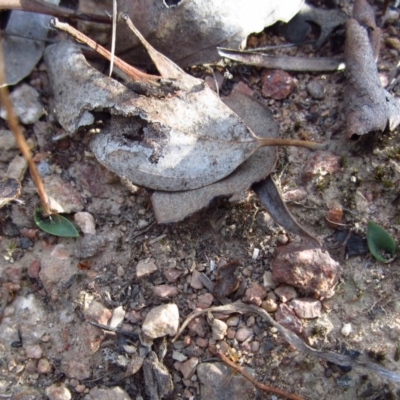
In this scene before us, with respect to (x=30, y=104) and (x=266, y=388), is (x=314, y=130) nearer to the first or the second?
(x=266, y=388)

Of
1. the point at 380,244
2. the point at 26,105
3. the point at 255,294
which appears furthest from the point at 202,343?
the point at 26,105

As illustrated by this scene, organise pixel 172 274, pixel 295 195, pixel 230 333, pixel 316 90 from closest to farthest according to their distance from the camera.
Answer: pixel 230 333 < pixel 172 274 < pixel 295 195 < pixel 316 90

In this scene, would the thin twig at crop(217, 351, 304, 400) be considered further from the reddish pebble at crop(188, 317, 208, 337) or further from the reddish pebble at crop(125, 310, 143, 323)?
the reddish pebble at crop(125, 310, 143, 323)

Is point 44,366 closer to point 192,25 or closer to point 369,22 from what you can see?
point 192,25

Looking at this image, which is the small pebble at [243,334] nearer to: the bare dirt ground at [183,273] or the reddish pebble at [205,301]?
the bare dirt ground at [183,273]

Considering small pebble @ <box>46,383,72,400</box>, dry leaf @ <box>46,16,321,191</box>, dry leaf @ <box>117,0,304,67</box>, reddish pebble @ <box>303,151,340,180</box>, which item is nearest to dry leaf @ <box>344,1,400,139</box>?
reddish pebble @ <box>303,151,340,180</box>

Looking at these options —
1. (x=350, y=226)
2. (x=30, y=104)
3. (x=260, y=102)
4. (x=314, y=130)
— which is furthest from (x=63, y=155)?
(x=350, y=226)
